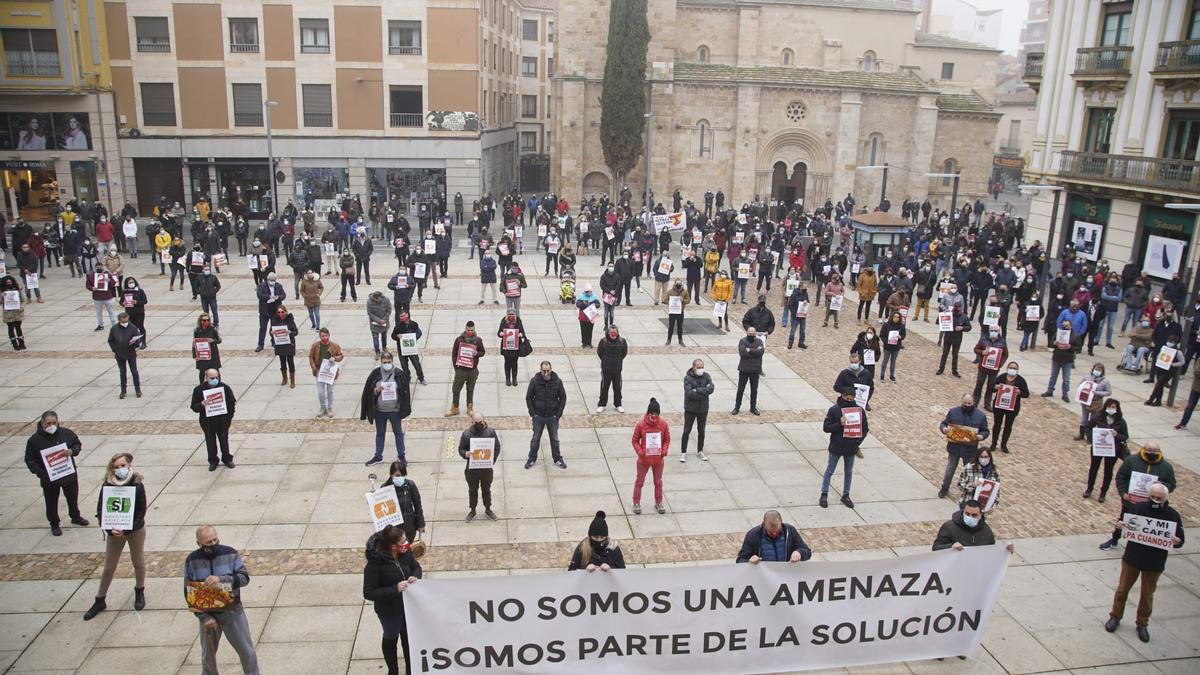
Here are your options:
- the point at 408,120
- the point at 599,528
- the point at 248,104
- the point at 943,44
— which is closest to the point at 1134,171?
the point at 599,528

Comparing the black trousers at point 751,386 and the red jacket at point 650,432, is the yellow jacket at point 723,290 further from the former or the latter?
the red jacket at point 650,432

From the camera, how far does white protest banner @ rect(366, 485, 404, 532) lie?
8.51 meters

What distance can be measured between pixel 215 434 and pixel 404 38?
110 ft

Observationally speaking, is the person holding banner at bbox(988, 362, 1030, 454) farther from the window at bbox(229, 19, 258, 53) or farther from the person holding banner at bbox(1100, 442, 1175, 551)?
the window at bbox(229, 19, 258, 53)

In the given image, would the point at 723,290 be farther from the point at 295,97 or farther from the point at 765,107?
the point at 765,107

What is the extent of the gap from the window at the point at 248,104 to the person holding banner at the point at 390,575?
39.0m

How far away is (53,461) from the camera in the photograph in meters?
10.2

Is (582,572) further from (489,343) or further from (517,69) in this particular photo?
(517,69)

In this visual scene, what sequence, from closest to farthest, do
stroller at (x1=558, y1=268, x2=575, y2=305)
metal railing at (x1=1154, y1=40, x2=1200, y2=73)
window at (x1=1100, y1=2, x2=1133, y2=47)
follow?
stroller at (x1=558, y1=268, x2=575, y2=305), metal railing at (x1=1154, y1=40, x2=1200, y2=73), window at (x1=1100, y1=2, x2=1133, y2=47)

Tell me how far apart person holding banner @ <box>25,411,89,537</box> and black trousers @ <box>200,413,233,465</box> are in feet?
6.26

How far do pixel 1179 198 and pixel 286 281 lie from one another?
29.2 metres

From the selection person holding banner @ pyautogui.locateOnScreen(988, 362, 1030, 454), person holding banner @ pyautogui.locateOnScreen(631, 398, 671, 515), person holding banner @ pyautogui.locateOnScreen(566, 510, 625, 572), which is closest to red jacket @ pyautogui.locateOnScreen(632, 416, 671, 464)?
person holding banner @ pyautogui.locateOnScreen(631, 398, 671, 515)

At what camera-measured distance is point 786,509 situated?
39.4 ft

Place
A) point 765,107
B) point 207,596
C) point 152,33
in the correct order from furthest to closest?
point 765,107, point 152,33, point 207,596
